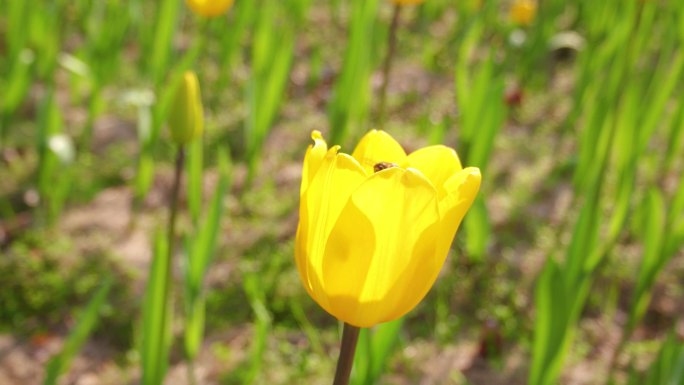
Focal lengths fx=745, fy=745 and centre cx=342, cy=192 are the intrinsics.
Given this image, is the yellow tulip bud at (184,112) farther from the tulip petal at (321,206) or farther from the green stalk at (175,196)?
the tulip petal at (321,206)

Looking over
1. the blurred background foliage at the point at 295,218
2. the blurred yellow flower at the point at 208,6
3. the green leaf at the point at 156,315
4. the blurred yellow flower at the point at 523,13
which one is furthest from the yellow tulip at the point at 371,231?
the blurred yellow flower at the point at 523,13

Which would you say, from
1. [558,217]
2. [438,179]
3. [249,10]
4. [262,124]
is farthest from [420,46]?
[438,179]

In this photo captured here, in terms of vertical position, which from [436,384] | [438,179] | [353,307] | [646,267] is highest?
[438,179]

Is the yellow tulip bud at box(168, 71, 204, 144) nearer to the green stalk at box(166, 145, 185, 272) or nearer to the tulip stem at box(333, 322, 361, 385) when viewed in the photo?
the green stalk at box(166, 145, 185, 272)

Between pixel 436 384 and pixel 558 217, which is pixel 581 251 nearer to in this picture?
pixel 436 384

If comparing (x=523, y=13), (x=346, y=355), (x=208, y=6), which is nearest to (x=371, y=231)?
(x=346, y=355)
